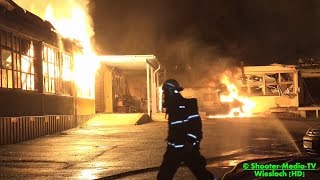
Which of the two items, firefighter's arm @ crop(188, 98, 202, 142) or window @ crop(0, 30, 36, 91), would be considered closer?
firefighter's arm @ crop(188, 98, 202, 142)

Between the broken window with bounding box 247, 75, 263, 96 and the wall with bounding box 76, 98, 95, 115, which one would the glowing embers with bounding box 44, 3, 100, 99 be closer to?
the wall with bounding box 76, 98, 95, 115

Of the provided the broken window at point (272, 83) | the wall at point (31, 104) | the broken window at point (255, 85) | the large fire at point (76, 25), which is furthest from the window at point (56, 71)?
the broken window at point (272, 83)

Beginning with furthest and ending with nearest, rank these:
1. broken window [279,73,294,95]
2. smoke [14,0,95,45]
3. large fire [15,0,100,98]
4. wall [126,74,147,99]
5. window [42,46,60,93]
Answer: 1. wall [126,74,147,99]
2. broken window [279,73,294,95]
3. large fire [15,0,100,98]
4. smoke [14,0,95,45]
5. window [42,46,60,93]

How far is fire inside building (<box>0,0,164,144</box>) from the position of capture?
1453 cm

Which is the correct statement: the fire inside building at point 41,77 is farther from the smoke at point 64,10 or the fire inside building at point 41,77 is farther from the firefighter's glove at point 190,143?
the firefighter's glove at point 190,143

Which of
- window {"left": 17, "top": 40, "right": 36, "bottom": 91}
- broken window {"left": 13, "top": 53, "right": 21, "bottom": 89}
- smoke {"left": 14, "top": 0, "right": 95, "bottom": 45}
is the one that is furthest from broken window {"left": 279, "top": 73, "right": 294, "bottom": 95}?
broken window {"left": 13, "top": 53, "right": 21, "bottom": 89}

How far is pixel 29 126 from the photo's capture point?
1569 cm

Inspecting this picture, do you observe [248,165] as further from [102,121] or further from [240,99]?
[240,99]

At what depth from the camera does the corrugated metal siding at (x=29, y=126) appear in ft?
45.7

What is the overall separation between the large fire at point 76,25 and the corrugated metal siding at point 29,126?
10.1ft

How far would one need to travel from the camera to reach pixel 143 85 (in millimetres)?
34438

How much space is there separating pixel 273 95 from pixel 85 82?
1712 cm

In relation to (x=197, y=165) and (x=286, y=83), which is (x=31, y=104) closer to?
(x=197, y=165)

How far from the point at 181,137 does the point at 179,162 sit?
33cm
